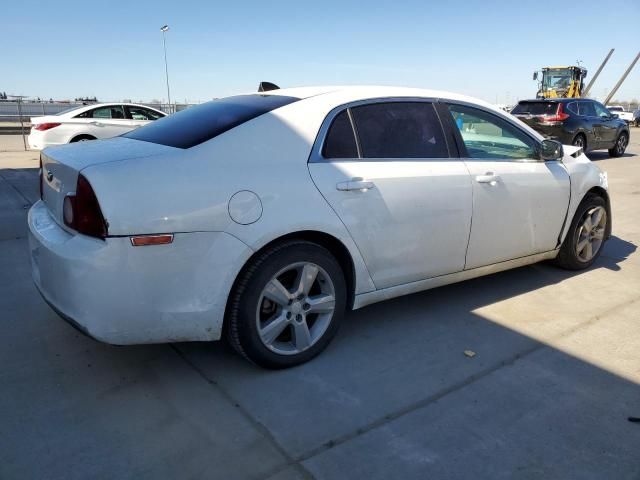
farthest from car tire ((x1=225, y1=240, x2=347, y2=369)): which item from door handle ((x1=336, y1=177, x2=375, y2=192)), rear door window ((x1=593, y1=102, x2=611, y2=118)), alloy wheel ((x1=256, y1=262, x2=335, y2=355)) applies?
rear door window ((x1=593, y1=102, x2=611, y2=118))

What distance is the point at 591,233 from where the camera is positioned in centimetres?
468

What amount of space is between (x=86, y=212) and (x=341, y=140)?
1.45m

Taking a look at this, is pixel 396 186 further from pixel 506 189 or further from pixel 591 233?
pixel 591 233

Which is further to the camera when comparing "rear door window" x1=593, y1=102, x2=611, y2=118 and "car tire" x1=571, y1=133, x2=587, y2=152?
"rear door window" x1=593, y1=102, x2=611, y2=118

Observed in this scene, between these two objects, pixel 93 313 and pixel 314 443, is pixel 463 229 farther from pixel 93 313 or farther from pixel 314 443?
pixel 93 313

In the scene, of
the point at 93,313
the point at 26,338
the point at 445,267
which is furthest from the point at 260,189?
the point at 26,338

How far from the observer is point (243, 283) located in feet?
8.73

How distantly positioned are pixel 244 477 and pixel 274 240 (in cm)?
114

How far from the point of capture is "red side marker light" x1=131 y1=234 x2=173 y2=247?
2.35 meters

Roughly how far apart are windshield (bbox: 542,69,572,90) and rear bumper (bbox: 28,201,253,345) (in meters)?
27.3

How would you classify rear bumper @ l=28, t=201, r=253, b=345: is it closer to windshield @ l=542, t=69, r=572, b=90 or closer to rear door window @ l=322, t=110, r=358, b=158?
rear door window @ l=322, t=110, r=358, b=158

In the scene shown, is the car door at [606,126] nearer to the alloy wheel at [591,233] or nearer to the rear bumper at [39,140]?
the alloy wheel at [591,233]

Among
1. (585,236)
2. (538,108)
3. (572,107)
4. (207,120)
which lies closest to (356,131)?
(207,120)

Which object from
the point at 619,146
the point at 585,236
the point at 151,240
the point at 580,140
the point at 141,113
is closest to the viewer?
the point at 151,240
